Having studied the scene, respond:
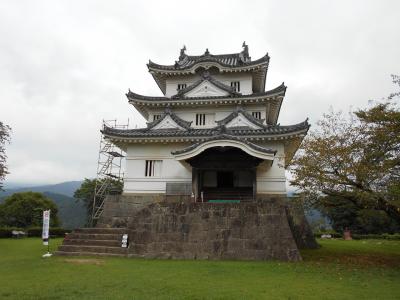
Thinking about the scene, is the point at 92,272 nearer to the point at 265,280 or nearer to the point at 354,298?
the point at 265,280

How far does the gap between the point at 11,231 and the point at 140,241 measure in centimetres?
1934

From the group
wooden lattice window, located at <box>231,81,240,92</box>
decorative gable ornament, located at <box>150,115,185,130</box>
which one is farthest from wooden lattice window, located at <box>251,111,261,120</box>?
decorative gable ornament, located at <box>150,115,185,130</box>

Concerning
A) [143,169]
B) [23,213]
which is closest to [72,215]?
[23,213]

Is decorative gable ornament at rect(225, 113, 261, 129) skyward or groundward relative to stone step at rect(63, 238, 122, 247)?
skyward

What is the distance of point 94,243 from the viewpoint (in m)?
13.8

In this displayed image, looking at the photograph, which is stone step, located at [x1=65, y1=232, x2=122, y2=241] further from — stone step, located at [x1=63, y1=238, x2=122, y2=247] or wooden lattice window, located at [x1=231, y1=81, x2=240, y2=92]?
wooden lattice window, located at [x1=231, y1=81, x2=240, y2=92]

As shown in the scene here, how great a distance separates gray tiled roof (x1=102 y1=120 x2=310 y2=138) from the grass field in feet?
23.1

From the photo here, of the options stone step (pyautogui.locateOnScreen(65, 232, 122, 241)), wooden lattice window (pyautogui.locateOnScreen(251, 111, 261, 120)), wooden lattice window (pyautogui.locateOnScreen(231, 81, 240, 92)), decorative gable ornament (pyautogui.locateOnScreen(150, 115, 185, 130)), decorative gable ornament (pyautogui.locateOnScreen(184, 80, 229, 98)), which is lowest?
stone step (pyautogui.locateOnScreen(65, 232, 122, 241))

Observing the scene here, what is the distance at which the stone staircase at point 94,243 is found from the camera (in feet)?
43.0

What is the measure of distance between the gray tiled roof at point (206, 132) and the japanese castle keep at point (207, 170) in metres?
0.06

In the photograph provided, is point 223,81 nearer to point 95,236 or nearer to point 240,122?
point 240,122

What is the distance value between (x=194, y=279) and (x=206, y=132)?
10.9 metres

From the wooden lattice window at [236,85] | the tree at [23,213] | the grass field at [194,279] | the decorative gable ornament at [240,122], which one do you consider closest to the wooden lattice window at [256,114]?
the decorative gable ornament at [240,122]

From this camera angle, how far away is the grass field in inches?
275
